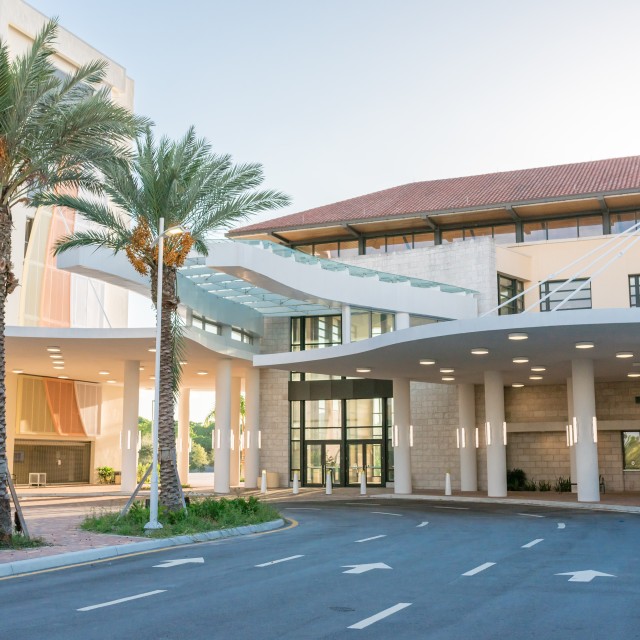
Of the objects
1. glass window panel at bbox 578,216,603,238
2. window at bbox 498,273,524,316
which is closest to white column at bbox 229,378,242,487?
window at bbox 498,273,524,316

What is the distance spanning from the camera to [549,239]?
43.7 metres

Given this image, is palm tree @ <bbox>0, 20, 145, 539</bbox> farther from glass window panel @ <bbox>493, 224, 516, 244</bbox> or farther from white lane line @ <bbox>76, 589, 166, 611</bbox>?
glass window panel @ <bbox>493, 224, 516, 244</bbox>

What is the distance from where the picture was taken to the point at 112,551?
1636 centimetres

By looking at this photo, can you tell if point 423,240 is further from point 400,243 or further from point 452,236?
point 452,236

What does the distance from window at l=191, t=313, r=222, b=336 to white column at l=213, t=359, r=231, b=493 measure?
163 centimetres

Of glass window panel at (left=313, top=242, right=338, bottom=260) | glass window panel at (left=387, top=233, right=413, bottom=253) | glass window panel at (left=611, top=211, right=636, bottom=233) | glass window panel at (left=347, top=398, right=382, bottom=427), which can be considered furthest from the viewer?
glass window panel at (left=313, top=242, right=338, bottom=260)

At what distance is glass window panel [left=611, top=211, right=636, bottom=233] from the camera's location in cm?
4269

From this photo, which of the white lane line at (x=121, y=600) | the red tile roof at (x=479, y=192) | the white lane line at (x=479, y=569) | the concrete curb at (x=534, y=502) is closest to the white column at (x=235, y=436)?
the red tile roof at (x=479, y=192)

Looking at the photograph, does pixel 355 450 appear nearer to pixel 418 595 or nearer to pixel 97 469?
pixel 97 469

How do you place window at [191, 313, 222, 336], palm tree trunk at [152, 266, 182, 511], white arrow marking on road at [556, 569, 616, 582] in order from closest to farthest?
white arrow marking on road at [556, 569, 616, 582]
palm tree trunk at [152, 266, 182, 511]
window at [191, 313, 222, 336]

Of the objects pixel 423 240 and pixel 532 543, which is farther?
pixel 423 240

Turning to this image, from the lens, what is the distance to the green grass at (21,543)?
53.5 feet

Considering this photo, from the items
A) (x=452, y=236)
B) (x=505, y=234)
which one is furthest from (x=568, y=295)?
(x=452, y=236)

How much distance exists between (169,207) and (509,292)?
80.9ft
